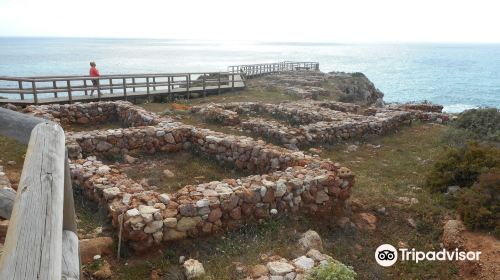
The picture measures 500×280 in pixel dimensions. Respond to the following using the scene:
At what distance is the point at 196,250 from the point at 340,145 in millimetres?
8747

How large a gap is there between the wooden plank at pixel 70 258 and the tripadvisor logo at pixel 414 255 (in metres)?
6.06

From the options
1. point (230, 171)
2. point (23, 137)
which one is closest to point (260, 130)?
point (230, 171)

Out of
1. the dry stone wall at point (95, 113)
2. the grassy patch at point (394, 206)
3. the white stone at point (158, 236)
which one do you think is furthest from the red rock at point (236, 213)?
the dry stone wall at point (95, 113)

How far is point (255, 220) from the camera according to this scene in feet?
24.8

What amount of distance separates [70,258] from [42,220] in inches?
24.9

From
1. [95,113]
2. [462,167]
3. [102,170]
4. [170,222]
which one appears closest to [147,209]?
[170,222]

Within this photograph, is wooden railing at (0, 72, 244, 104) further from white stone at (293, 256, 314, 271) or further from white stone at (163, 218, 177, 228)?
white stone at (293, 256, 314, 271)

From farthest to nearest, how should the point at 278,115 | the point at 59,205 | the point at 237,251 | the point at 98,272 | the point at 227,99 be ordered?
the point at 227,99
the point at 278,115
the point at 237,251
the point at 98,272
the point at 59,205

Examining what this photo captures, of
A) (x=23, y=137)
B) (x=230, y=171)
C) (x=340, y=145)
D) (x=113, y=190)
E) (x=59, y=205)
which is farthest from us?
(x=340, y=145)

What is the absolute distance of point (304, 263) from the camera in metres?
5.57

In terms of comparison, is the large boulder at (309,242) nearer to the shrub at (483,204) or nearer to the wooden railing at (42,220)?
the shrub at (483,204)

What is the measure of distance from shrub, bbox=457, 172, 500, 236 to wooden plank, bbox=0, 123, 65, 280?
7.88 m

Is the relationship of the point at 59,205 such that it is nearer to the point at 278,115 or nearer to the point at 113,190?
the point at 113,190

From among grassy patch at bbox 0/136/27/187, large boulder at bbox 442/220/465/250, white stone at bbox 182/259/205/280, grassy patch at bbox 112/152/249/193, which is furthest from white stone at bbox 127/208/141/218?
large boulder at bbox 442/220/465/250
